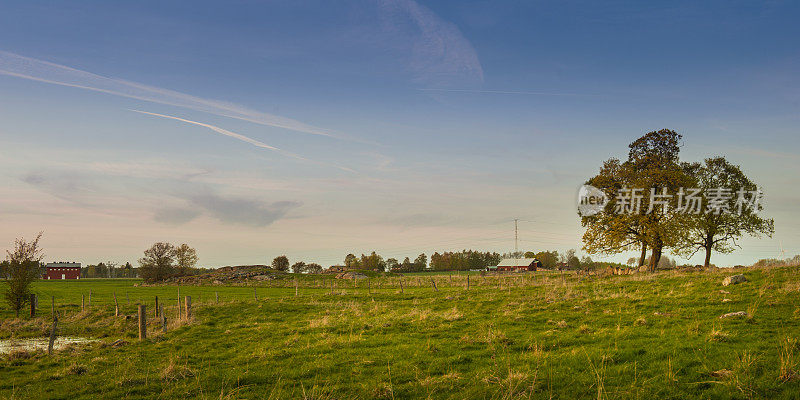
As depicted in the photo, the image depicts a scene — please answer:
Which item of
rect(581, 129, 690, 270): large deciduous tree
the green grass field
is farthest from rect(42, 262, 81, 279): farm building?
rect(581, 129, 690, 270): large deciduous tree

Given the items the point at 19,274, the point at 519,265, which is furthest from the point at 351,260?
the point at 19,274

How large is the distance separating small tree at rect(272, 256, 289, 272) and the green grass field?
124389 mm

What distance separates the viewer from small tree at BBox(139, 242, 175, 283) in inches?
4624

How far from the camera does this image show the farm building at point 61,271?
599 feet

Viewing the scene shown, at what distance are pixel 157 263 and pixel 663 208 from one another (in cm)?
12820

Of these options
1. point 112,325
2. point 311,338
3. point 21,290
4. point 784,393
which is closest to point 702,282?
point 784,393

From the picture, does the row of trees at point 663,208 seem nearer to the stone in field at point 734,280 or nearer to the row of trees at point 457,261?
the stone in field at point 734,280

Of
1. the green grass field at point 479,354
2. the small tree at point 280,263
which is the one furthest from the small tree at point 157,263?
the green grass field at point 479,354

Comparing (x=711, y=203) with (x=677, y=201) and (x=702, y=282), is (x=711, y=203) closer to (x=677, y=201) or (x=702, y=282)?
(x=677, y=201)

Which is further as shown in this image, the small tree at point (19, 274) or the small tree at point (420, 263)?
the small tree at point (420, 263)

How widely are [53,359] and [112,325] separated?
507 inches

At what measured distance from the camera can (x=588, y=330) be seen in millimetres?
18453

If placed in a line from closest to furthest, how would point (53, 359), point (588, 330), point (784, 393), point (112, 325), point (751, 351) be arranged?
point (784, 393)
point (751, 351)
point (588, 330)
point (53, 359)
point (112, 325)

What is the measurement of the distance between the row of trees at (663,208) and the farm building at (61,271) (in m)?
219
